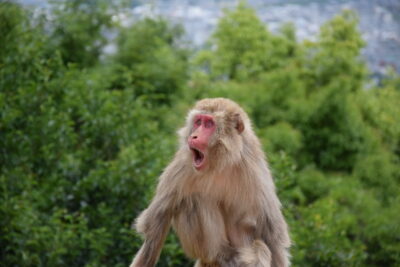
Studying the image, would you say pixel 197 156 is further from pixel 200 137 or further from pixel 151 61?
pixel 151 61

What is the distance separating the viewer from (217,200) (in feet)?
15.6

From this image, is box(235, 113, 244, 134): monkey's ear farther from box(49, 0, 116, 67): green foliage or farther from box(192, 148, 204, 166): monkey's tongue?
box(49, 0, 116, 67): green foliage

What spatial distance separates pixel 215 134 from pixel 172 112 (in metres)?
7.95

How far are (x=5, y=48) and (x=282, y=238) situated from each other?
5507 mm

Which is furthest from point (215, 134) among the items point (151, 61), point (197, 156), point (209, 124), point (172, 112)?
point (151, 61)

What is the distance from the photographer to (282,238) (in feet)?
15.7

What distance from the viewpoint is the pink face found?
4574 mm

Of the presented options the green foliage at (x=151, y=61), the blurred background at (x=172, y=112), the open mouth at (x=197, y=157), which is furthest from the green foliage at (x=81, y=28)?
the open mouth at (x=197, y=157)

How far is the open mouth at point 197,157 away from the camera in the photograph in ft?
15.1

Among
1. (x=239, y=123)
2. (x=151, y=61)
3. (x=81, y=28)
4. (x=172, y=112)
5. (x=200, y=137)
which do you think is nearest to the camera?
(x=200, y=137)

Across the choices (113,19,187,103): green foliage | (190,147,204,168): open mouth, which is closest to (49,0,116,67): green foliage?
(113,19,187,103): green foliage

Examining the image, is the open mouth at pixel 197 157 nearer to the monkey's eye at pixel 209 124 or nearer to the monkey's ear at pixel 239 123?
the monkey's eye at pixel 209 124

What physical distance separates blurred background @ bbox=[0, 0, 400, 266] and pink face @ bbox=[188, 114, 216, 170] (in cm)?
270

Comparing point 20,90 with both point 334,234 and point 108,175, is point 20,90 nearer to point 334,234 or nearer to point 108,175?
point 108,175
